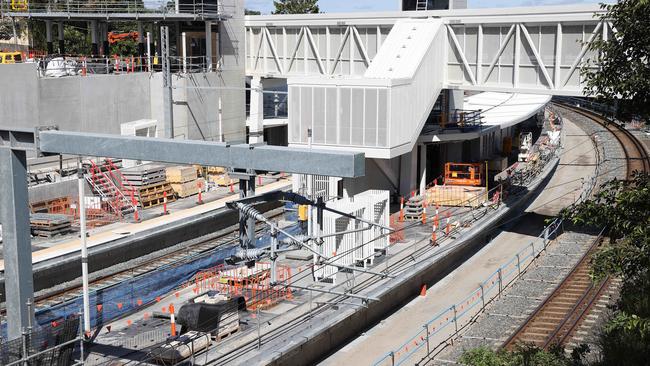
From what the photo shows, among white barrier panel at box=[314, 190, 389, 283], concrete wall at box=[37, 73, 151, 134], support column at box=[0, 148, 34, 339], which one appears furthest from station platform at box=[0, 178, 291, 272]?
support column at box=[0, 148, 34, 339]

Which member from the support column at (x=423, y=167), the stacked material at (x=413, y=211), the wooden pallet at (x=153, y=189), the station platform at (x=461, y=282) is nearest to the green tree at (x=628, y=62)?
the station platform at (x=461, y=282)

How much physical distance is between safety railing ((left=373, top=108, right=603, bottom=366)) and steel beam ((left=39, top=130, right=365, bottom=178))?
14.8 ft

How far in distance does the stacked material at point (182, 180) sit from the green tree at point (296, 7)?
4934cm

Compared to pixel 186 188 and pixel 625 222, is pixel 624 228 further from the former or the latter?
pixel 186 188

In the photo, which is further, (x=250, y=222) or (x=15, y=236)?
(x=15, y=236)

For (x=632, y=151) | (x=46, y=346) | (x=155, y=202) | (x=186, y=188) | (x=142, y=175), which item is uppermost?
(x=142, y=175)

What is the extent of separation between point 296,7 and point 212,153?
2750 inches

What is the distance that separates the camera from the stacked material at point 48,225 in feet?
85.4

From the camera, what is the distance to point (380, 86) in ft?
90.8

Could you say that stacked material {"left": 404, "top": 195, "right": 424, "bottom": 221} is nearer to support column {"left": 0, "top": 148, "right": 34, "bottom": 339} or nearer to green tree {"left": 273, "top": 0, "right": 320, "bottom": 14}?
support column {"left": 0, "top": 148, "right": 34, "bottom": 339}

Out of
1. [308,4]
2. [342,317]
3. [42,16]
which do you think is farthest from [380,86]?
[308,4]

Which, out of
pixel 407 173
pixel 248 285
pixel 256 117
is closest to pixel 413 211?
pixel 407 173

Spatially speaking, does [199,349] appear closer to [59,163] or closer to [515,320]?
[515,320]

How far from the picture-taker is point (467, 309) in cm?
2183
